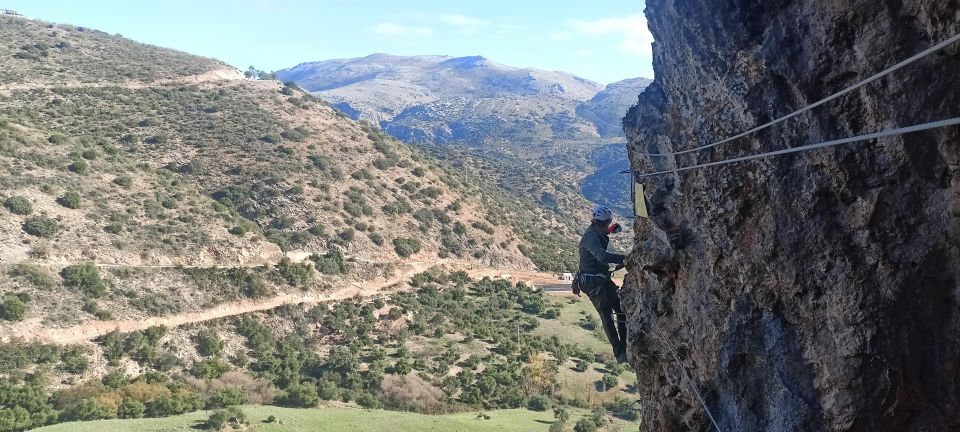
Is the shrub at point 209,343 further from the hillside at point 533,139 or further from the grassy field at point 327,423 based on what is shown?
the hillside at point 533,139

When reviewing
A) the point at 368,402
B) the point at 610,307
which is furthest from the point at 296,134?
the point at 610,307

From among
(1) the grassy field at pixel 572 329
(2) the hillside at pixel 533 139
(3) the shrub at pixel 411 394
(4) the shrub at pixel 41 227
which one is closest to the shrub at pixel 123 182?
(4) the shrub at pixel 41 227

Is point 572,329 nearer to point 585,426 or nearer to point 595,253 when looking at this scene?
point 585,426

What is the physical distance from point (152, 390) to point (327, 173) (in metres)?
26.5

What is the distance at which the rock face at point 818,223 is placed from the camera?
373cm

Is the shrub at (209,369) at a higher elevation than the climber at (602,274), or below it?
below

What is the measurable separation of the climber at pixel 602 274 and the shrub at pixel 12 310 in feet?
81.6

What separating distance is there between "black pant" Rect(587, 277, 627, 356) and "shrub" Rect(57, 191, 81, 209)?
32.3 metres

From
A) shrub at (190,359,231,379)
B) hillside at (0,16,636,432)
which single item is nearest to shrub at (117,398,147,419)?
hillside at (0,16,636,432)

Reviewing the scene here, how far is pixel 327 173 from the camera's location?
48.2m

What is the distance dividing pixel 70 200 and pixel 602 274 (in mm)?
32564

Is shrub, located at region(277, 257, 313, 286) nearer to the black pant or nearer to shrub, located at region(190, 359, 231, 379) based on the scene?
shrub, located at region(190, 359, 231, 379)

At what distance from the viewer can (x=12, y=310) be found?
2502 centimetres

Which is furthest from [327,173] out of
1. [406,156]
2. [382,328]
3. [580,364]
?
[580,364]
